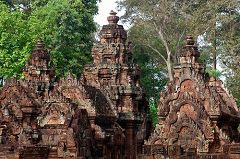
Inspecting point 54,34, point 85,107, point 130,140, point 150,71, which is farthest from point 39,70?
point 150,71

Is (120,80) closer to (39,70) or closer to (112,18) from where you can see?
(112,18)

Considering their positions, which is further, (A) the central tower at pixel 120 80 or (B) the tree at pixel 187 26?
(B) the tree at pixel 187 26

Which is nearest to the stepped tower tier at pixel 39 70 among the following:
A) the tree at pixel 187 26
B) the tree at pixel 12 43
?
the tree at pixel 12 43

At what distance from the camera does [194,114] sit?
19719 mm

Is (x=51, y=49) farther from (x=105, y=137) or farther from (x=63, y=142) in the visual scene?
(x=63, y=142)

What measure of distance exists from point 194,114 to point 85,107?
4.14m

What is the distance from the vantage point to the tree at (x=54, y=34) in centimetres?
3503

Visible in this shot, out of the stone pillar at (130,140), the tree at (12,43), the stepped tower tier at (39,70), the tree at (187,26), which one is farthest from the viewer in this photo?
the tree at (187,26)

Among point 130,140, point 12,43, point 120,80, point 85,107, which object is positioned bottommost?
point 130,140

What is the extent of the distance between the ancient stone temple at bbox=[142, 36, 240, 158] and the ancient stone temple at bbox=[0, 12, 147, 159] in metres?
1.95


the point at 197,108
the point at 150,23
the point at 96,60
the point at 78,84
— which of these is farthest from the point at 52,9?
the point at 197,108

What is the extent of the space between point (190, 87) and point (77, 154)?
19.1 ft

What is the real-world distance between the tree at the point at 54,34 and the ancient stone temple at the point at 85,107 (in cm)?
643

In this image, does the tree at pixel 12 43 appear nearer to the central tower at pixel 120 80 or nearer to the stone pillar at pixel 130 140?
the central tower at pixel 120 80
